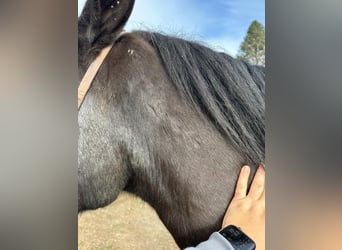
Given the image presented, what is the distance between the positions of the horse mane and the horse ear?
0.66 ft

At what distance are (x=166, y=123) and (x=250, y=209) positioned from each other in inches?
20.1

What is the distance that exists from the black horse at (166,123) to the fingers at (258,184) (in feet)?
0.13

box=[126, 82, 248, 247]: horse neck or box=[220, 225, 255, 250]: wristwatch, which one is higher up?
box=[126, 82, 248, 247]: horse neck

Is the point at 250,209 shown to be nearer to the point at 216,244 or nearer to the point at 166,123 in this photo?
the point at 216,244

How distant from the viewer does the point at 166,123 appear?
1496 mm

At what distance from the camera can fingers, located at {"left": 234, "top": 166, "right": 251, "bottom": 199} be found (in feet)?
4.92

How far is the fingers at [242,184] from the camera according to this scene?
1.50m

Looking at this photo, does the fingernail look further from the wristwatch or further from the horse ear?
the horse ear

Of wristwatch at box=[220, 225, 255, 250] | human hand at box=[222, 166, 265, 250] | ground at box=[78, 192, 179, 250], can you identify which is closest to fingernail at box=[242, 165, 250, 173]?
human hand at box=[222, 166, 265, 250]

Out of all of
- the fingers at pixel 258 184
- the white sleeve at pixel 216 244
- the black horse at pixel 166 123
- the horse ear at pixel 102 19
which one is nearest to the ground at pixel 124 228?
the black horse at pixel 166 123

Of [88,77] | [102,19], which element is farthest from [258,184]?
[102,19]
